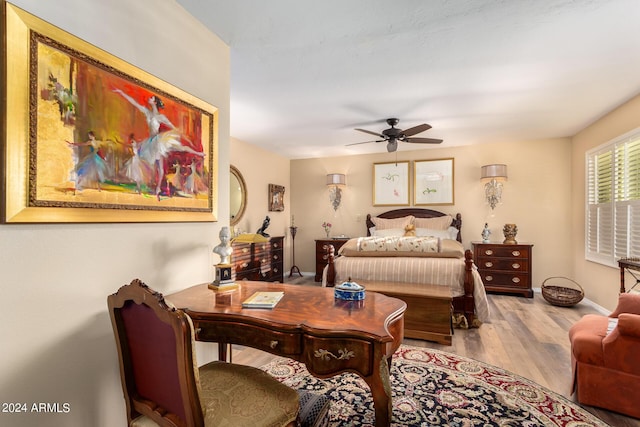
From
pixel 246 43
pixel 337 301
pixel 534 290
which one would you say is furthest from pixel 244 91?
pixel 534 290

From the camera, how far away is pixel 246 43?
2.30m

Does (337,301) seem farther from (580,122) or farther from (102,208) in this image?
(580,122)

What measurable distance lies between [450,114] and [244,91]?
101 inches

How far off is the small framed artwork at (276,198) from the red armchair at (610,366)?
4840 mm

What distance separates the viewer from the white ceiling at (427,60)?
1945 millimetres

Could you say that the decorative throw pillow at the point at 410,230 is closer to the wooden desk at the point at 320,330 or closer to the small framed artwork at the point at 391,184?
the small framed artwork at the point at 391,184

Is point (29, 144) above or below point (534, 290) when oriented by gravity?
above

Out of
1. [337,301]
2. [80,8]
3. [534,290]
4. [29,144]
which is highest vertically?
[80,8]

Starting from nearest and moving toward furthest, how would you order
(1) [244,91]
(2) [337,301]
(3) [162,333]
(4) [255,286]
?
(3) [162,333], (2) [337,301], (4) [255,286], (1) [244,91]

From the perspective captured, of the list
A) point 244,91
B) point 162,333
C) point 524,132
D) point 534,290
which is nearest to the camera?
point 162,333

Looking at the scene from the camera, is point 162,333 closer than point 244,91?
Yes

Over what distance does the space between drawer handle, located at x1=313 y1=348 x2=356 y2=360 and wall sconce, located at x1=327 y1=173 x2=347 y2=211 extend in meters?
4.86

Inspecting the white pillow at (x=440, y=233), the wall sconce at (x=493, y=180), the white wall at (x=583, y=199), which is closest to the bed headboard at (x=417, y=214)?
the white pillow at (x=440, y=233)

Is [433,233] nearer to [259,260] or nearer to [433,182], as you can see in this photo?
[433,182]
